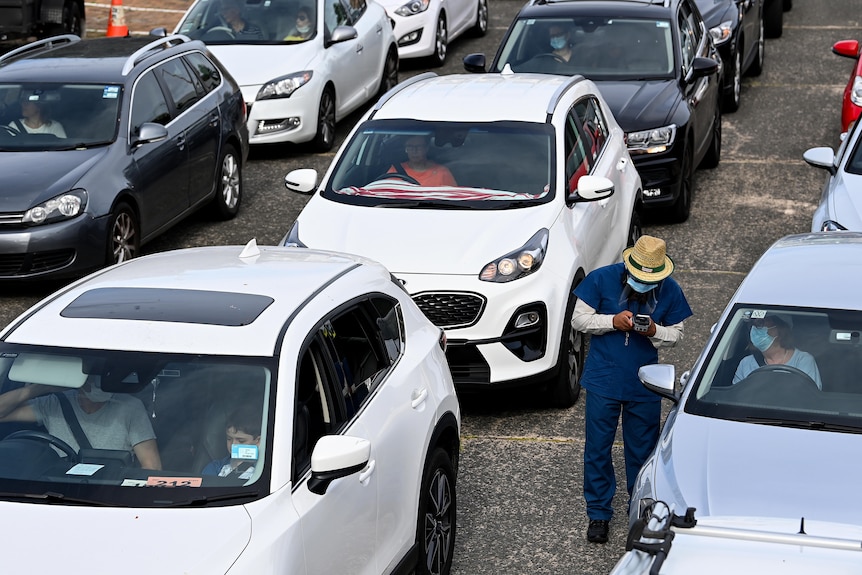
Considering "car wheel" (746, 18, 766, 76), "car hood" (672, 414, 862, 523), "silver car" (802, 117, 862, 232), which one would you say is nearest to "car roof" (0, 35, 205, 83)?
"silver car" (802, 117, 862, 232)

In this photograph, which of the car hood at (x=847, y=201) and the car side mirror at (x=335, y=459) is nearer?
the car side mirror at (x=335, y=459)

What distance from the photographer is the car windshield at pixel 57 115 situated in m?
11.5

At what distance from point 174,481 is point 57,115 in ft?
23.5

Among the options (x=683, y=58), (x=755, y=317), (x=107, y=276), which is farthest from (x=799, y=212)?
(x=107, y=276)

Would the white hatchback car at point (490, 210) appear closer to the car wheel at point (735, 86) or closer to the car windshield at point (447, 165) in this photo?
the car windshield at point (447, 165)

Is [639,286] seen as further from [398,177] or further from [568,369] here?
[398,177]

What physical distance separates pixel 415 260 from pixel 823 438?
11.1 feet

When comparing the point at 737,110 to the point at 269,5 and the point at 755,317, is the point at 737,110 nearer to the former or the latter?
the point at 269,5

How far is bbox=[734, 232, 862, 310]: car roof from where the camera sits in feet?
22.2

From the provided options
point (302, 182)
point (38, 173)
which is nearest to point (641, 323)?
point (302, 182)

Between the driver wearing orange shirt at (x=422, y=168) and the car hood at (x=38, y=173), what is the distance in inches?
108

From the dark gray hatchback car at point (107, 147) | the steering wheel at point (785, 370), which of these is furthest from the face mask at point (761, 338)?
the dark gray hatchback car at point (107, 147)

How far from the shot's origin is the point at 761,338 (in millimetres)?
6676

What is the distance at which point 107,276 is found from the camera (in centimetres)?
625
